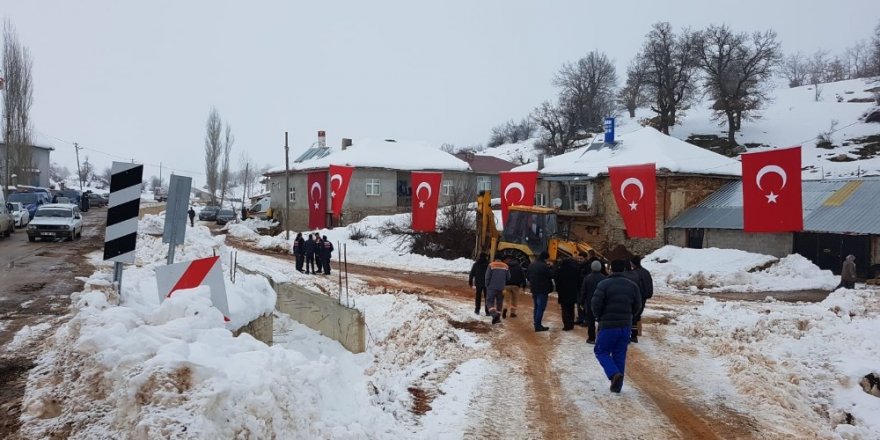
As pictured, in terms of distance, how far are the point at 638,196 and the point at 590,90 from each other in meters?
56.9

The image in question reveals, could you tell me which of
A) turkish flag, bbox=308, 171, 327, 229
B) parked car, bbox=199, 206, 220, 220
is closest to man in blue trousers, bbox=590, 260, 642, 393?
turkish flag, bbox=308, 171, 327, 229

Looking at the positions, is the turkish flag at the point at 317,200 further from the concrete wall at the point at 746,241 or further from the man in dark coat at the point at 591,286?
the man in dark coat at the point at 591,286

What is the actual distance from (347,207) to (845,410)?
37.9 m

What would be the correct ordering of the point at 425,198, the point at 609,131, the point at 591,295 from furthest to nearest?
the point at 609,131 → the point at 425,198 → the point at 591,295

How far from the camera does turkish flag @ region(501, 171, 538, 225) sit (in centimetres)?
2630

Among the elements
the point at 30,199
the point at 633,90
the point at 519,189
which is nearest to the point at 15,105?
the point at 30,199

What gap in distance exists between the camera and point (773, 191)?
18.5m

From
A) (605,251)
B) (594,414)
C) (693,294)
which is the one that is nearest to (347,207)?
(605,251)

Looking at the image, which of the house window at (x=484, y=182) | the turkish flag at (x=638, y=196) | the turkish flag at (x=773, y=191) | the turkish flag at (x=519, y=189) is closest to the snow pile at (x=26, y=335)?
the turkish flag at (x=773, y=191)

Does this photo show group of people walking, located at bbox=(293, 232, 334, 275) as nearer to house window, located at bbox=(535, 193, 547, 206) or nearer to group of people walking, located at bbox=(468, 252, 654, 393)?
group of people walking, located at bbox=(468, 252, 654, 393)

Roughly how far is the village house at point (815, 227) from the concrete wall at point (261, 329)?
75.1 feet

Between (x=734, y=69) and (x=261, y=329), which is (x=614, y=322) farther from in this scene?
(x=734, y=69)

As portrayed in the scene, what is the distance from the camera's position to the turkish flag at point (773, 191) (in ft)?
58.6

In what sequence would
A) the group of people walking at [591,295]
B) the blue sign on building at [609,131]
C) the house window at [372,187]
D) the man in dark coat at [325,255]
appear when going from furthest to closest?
the house window at [372,187], the blue sign on building at [609,131], the man in dark coat at [325,255], the group of people walking at [591,295]
